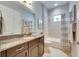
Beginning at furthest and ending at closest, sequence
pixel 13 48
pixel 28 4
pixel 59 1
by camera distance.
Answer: pixel 28 4
pixel 59 1
pixel 13 48

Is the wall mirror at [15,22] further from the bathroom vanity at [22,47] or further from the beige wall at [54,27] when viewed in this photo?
the beige wall at [54,27]

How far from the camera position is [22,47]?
4.69 feet

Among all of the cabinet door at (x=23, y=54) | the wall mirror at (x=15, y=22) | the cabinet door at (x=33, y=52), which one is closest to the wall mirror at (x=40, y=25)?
the wall mirror at (x=15, y=22)

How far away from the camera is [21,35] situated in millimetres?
1772

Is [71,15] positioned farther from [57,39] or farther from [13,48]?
[13,48]

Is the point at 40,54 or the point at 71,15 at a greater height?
the point at 71,15

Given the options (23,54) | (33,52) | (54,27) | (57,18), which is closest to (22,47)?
(23,54)

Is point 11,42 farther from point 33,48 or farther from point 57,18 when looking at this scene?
point 57,18

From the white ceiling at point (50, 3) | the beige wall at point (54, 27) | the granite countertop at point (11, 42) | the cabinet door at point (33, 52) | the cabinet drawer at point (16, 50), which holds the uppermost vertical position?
the white ceiling at point (50, 3)

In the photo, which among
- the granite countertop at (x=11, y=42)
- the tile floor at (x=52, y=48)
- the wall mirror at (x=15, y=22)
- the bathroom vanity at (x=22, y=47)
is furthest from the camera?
the tile floor at (x=52, y=48)

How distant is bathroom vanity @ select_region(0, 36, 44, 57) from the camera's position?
3.66ft

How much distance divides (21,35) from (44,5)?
2.19 ft

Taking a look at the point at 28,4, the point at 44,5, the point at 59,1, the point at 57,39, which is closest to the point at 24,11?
the point at 28,4

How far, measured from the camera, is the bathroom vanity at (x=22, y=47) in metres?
1.12
